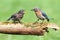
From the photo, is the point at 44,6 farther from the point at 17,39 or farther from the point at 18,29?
the point at 18,29

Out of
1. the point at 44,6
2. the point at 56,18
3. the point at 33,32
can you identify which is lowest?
the point at 33,32

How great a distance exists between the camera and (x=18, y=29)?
7.53m

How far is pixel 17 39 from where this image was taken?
9.60 meters

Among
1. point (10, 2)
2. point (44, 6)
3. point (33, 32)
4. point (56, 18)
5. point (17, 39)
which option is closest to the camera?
point (33, 32)

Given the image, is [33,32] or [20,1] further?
[20,1]

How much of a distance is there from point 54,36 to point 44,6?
426 centimetres

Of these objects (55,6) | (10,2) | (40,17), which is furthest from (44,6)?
(40,17)

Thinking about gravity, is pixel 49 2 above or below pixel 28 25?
above

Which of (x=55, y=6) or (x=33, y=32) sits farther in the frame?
(x=55, y=6)

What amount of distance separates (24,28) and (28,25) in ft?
0.37

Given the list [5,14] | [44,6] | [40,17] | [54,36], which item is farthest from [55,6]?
[40,17]

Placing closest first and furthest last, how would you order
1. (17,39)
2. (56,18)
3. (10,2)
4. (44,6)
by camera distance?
(17,39), (56,18), (44,6), (10,2)

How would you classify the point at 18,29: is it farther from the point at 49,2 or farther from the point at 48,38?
the point at 49,2

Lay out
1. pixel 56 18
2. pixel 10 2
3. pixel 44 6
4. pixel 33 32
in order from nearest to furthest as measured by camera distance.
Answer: pixel 33 32 < pixel 56 18 < pixel 44 6 < pixel 10 2
